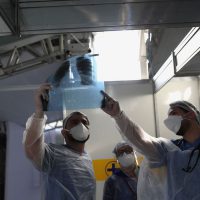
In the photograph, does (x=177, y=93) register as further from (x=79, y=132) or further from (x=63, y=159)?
(x=63, y=159)

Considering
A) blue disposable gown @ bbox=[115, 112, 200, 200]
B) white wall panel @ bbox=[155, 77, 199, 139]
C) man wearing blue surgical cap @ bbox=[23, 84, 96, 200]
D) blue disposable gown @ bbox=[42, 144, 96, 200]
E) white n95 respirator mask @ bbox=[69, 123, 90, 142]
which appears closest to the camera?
blue disposable gown @ bbox=[115, 112, 200, 200]

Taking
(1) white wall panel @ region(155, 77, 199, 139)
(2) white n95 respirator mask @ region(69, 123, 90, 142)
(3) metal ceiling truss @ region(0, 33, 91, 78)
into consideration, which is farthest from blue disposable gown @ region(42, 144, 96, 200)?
(3) metal ceiling truss @ region(0, 33, 91, 78)

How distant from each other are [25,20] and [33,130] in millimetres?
578

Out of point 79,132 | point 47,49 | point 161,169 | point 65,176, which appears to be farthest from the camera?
point 47,49

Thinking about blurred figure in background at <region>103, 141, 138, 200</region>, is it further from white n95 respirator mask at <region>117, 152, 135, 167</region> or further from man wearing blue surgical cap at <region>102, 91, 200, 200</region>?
man wearing blue surgical cap at <region>102, 91, 200, 200</region>

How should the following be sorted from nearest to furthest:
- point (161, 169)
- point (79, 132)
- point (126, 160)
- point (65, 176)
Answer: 1. point (161, 169)
2. point (65, 176)
3. point (79, 132)
4. point (126, 160)

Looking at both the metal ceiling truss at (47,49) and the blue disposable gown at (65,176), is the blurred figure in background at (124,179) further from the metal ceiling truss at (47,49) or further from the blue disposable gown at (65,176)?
the metal ceiling truss at (47,49)

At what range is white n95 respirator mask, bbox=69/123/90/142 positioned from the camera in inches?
75.6

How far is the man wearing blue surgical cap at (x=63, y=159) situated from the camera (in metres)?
1.64

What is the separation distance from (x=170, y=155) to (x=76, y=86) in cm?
63

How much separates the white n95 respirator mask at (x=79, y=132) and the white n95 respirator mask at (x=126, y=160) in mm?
424

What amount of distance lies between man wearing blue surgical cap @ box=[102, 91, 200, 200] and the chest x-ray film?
0.11 metres

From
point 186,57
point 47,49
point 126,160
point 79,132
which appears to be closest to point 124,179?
point 126,160

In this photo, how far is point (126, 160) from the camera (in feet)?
7.24
